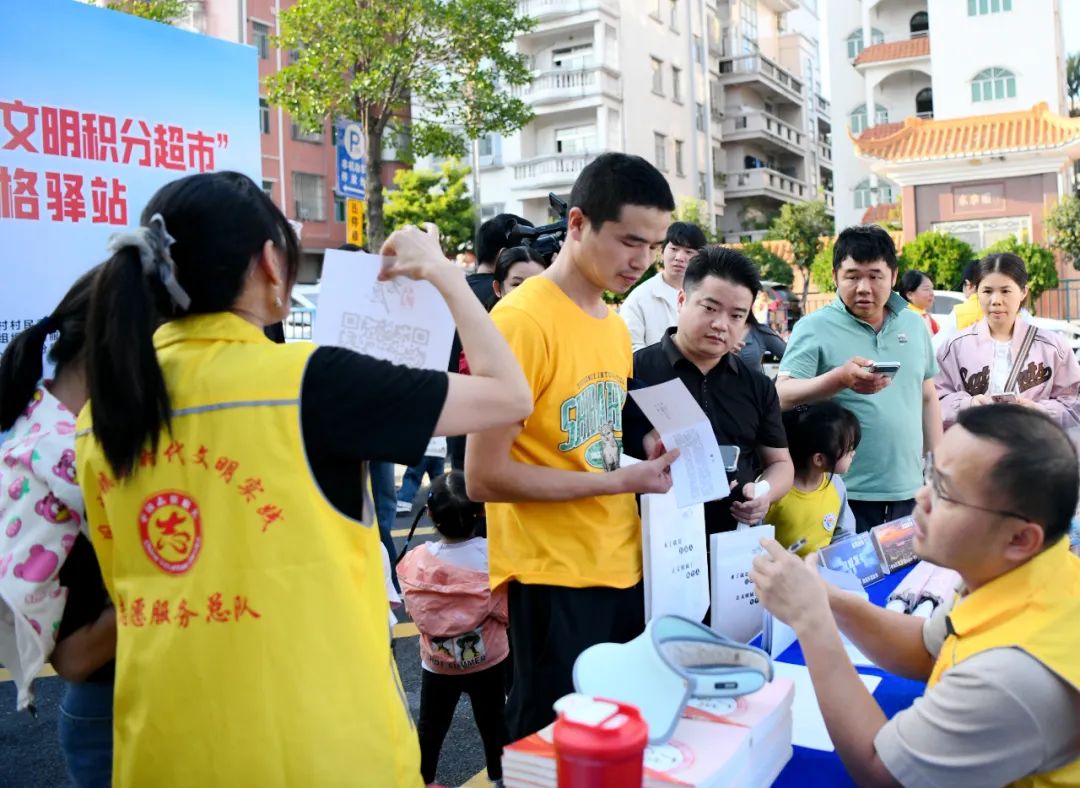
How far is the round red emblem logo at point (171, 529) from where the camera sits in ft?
4.44

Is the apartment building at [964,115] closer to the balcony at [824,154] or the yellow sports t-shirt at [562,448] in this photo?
the balcony at [824,154]

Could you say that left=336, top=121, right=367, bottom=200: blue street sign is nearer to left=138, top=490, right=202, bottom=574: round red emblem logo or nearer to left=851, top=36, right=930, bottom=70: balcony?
left=138, top=490, right=202, bottom=574: round red emblem logo

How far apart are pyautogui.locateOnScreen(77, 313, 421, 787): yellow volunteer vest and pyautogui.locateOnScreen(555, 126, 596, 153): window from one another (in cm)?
2793

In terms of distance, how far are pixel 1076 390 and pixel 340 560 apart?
12.3 ft

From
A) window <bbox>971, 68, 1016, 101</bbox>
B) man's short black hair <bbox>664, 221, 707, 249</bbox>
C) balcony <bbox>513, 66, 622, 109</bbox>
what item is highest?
balcony <bbox>513, 66, 622, 109</bbox>

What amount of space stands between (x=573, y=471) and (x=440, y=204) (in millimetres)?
23669

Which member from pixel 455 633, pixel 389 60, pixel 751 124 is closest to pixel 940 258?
pixel 389 60

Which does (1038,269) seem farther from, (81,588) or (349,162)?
(81,588)

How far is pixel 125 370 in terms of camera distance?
1.31 meters

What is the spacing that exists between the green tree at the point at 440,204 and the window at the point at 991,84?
512 inches

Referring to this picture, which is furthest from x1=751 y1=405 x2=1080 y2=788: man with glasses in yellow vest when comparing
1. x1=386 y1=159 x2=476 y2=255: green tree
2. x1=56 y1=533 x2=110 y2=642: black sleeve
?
x1=386 y1=159 x2=476 y2=255: green tree

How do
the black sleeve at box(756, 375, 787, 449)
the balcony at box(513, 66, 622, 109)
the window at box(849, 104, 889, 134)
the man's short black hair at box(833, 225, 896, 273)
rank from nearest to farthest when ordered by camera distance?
the black sleeve at box(756, 375, 787, 449) < the man's short black hair at box(833, 225, 896, 273) < the balcony at box(513, 66, 622, 109) < the window at box(849, 104, 889, 134)

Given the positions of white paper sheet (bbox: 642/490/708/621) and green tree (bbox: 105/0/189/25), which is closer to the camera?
white paper sheet (bbox: 642/490/708/621)

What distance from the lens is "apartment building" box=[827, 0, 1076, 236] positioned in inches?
827
